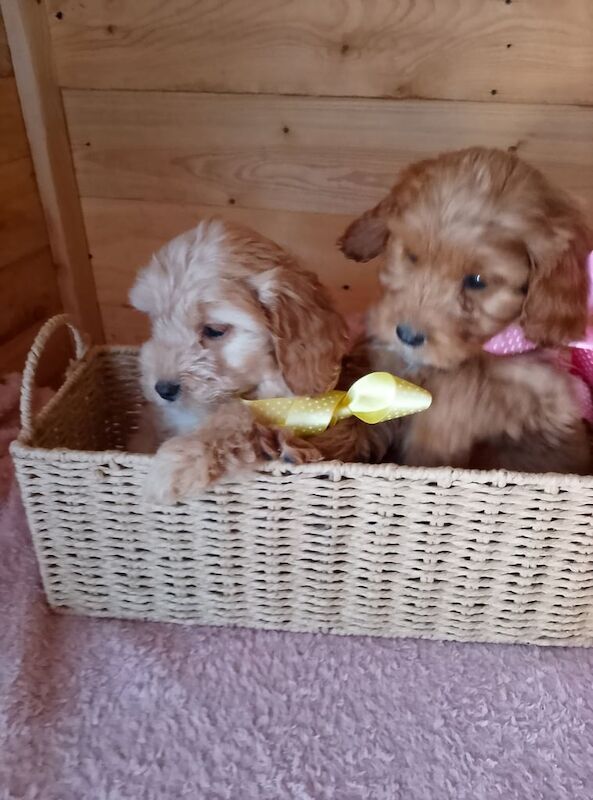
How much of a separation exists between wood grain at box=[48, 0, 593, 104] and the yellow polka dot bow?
0.82 metres

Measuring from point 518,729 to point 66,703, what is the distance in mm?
708

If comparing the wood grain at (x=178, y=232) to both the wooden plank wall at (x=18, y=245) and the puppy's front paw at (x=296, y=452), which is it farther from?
the puppy's front paw at (x=296, y=452)

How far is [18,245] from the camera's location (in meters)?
1.92

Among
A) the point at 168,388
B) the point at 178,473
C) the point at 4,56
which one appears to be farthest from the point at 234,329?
the point at 4,56

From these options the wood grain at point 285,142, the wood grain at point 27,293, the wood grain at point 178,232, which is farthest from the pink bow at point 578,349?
the wood grain at point 27,293

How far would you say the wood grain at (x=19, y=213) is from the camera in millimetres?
1858

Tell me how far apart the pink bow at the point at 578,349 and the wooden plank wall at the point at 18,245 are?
4.05 ft

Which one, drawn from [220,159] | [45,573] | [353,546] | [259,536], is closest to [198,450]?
[259,536]

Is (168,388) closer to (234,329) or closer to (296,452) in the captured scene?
(234,329)

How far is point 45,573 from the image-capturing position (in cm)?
133

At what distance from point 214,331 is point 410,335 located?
1.06 feet

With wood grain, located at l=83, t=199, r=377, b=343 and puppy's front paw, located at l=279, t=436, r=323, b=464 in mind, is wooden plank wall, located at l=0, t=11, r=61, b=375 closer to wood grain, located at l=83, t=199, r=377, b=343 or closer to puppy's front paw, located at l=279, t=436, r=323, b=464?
wood grain, located at l=83, t=199, r=377, b=343

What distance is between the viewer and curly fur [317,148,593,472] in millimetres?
1124

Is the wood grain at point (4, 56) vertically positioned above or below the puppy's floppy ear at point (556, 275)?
above
